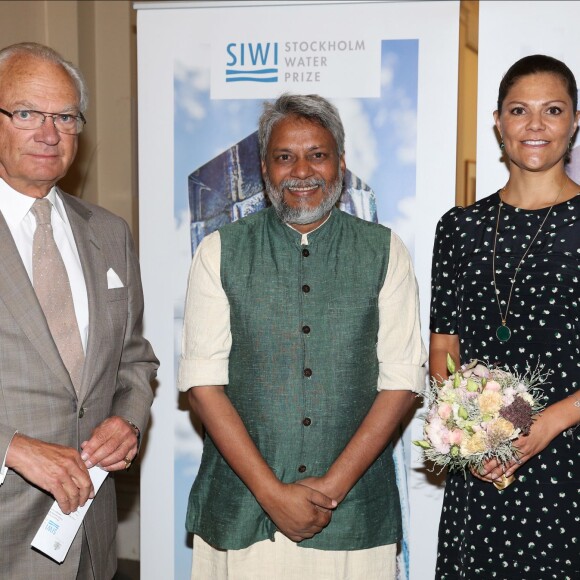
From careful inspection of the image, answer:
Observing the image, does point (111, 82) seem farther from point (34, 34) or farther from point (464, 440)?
point (464, 440)

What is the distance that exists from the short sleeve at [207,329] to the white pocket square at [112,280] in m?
0.25

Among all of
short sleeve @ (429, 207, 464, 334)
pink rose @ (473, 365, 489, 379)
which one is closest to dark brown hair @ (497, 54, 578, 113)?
short sleeve @ (429, 207, 464, 334)

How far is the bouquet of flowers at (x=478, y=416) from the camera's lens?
2.62 meters

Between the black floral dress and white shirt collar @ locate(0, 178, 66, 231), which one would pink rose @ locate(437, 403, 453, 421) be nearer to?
the black floral dress

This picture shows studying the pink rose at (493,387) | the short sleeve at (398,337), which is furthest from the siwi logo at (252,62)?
the pink rose at (493,387)

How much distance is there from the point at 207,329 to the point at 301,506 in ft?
2.22

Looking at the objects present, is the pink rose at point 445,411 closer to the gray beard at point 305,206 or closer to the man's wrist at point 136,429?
the gray beard at point 305,206

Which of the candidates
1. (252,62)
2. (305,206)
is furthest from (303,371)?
(252,62)

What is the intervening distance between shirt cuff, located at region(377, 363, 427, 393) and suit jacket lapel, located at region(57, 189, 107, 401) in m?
0.99

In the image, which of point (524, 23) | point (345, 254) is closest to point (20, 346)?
point (345, 254)

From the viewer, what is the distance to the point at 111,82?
5.92 meters

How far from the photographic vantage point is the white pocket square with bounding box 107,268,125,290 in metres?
2.94

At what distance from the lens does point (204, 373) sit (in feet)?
9.75

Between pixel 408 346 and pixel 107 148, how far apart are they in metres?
3.59
